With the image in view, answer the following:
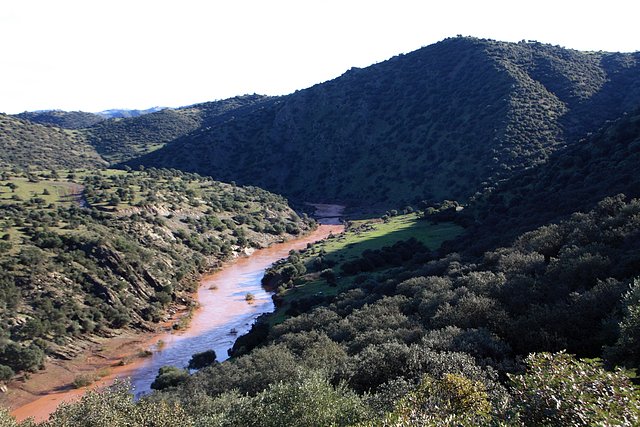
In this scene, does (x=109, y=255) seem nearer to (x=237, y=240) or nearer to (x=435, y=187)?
(x=237, y=240)

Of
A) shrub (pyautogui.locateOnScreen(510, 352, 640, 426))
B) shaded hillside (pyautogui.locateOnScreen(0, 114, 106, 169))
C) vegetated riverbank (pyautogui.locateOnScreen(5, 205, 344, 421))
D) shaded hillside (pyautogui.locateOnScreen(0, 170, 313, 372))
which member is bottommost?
vegetated riverbank (pyautogui.locateOnScreen(5, 205, 344, 421))

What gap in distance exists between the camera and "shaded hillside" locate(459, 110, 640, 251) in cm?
3597

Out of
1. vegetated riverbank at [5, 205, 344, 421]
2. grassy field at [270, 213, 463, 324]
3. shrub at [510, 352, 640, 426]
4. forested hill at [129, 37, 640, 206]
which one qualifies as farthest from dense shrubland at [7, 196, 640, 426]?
forested hill at [129, 37, 640, 206]

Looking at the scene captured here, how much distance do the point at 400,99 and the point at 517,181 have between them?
72.1 meters

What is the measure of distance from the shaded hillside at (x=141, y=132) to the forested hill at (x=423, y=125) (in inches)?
926

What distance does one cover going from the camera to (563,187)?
44219mm

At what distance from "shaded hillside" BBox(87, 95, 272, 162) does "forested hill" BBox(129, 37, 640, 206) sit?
2352 cm

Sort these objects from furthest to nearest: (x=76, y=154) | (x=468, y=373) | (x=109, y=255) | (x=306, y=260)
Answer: (x=76, y=154)
(x=306, y=260)
(x=109, y=255)
(x=468, y=373)

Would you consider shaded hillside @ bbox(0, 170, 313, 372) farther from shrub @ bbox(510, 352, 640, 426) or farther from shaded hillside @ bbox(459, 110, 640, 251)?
shrub @ bbox(510, 352, 640, 426)

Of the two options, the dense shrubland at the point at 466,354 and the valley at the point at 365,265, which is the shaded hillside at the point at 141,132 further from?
the dense shrubland at the point at 466,354

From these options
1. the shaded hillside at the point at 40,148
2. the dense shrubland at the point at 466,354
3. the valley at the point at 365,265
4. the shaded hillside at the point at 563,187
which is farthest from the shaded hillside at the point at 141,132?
the dense shrubland at the point at 466,354

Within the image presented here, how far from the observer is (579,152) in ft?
165

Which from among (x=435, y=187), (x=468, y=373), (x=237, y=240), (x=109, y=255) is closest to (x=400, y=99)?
(x=435, y=187)

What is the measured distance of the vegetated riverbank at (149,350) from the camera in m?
32.3
